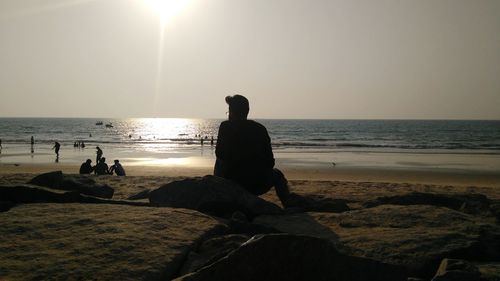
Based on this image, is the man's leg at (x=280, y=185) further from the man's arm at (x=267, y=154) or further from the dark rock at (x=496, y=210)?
the dark rock at (x=496, y=210)

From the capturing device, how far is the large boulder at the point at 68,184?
7.41 metres

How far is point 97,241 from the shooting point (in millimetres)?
3633

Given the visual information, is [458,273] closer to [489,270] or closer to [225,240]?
[489,270]

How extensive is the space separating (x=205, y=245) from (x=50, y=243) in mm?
1214

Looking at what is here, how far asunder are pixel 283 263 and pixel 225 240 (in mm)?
1116

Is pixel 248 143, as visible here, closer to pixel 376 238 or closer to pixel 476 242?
A: pixel 376 238

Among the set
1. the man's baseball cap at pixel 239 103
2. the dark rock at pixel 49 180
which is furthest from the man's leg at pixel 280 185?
the dark rock at pixel 49 180

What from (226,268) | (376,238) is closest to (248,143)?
(376,238)

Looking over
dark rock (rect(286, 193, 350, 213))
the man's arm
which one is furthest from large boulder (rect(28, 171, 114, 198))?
dark rock (rect(286, 193, 350, 213))

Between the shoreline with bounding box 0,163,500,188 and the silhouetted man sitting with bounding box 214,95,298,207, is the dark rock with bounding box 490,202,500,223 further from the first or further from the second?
the shoreline with bounding box 0,163,500,188

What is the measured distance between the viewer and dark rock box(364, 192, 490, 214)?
605 cm

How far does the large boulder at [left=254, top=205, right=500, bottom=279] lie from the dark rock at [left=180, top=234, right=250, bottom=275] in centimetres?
91

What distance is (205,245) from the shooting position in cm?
385

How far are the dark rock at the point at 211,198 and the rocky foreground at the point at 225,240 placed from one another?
0.04ft
